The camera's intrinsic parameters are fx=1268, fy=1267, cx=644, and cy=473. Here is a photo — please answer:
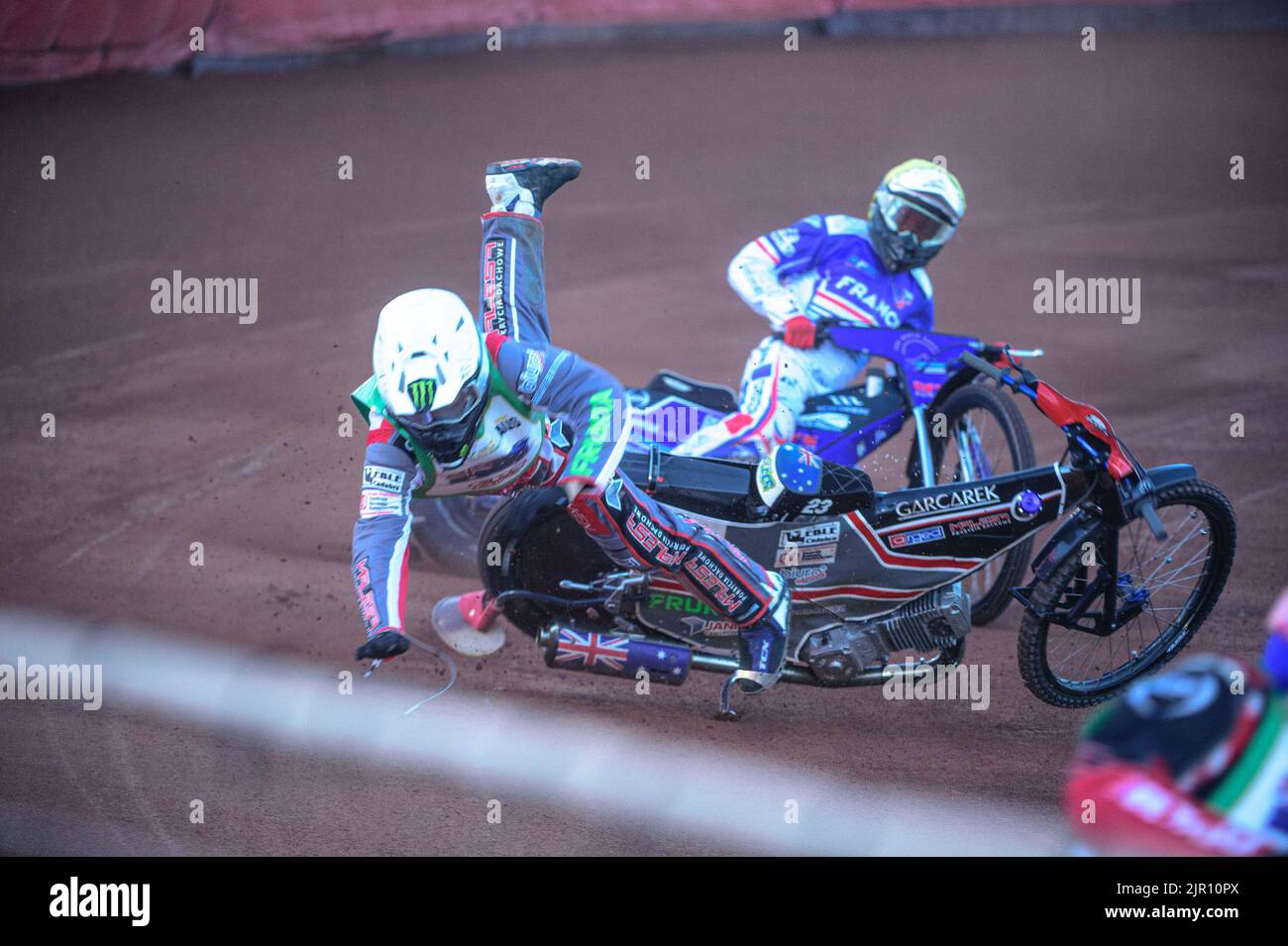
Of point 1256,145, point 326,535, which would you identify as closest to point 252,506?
point 326,535

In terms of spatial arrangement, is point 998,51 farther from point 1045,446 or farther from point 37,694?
point 37,694

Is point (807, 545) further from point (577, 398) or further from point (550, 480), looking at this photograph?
point (577, 398)

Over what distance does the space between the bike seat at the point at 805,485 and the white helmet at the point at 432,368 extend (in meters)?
1.24

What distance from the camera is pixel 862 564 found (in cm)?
535

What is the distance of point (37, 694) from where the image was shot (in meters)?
5.67

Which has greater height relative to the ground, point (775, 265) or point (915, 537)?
point (775, 265)

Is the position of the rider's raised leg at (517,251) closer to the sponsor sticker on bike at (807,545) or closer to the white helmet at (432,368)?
the white helmet at (432,368)

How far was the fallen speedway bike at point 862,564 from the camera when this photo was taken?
5160mm

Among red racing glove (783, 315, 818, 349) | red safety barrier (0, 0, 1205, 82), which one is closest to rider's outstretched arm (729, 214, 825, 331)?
red racing glove (783, 315, 818, 349)

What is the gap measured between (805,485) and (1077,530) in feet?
3.72

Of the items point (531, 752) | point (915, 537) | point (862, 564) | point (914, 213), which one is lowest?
point (531, 752)

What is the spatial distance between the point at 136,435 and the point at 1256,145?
1042cm

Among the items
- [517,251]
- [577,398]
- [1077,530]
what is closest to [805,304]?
[517,251]

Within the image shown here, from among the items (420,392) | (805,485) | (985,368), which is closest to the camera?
(420,392)
